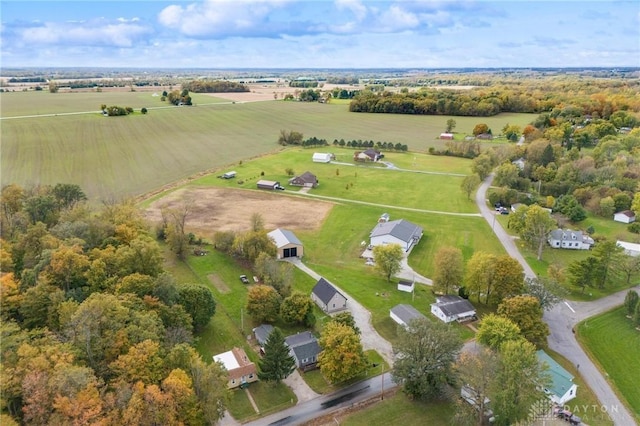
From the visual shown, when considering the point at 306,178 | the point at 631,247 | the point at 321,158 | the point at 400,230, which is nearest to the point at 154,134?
the point at 321,158

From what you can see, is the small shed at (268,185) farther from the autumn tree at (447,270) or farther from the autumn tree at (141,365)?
the autumn tree at (141,365)

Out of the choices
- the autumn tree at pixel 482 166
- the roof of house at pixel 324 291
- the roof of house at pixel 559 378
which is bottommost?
the roof of house at pixel 559 378

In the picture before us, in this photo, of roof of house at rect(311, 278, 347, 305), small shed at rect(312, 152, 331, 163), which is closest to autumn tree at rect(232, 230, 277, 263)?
roof of house at rect(311, 278, 347, 305)

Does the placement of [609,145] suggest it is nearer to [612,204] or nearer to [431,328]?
[612,204]

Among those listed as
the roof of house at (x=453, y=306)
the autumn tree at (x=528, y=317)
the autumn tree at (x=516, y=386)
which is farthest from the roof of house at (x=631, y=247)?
the autumn tree at (x=516, y=386)

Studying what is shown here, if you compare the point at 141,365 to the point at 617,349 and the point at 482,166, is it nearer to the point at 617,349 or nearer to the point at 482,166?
the point at 617,349

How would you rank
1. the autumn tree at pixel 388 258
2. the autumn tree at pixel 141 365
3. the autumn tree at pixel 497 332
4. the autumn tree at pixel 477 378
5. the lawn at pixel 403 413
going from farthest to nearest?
A: 1. the autumn tree at pixel 388 258
2. the autumn tree at pixel 497 332
3. the lawn at pixel 403 413
4. the autumn tree at pixel 477 378
5. the autumn tree at pixel 141 365
